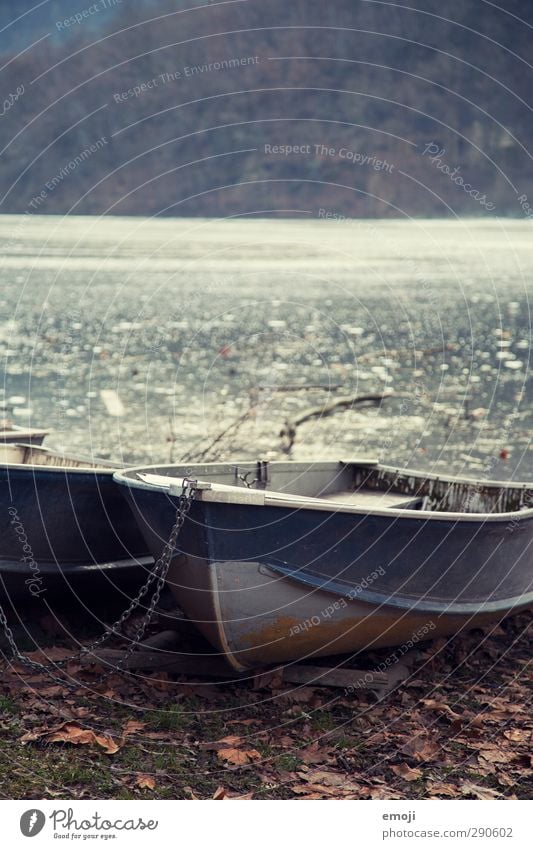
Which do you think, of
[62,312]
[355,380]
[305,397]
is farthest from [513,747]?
[62,312]

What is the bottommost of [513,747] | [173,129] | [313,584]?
Result: [513,747]

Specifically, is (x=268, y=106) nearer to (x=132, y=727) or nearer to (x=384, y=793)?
(x=132, y=727)

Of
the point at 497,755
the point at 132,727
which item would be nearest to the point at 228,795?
the point at 132,727

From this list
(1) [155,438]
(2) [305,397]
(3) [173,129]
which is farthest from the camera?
(3) [173,129]

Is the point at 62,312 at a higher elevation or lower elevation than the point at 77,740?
higher

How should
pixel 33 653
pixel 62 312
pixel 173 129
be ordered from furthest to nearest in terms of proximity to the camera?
pixel 173 129 < pixel 62 312 < pixel 33 653

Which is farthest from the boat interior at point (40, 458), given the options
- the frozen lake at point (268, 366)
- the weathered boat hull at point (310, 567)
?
the frozen lake at point (268, 366)

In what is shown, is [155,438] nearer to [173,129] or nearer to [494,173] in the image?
[173,129]
